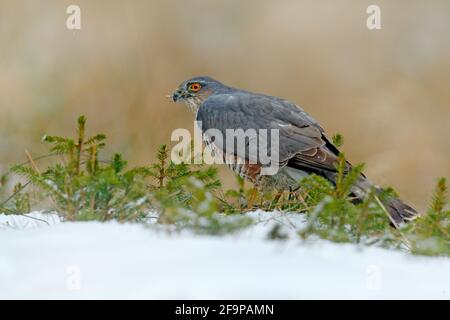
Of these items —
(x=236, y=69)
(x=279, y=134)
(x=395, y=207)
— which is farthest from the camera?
(x=236, y=69)

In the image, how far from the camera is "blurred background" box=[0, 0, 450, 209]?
7738 millimetres

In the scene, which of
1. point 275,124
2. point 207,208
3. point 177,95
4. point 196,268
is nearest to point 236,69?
point 177,95

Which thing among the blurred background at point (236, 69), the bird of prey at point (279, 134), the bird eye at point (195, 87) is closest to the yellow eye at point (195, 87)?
the bird eye at point (195, 87)

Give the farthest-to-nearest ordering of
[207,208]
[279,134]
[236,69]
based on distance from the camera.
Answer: [236,69]
[279,134]
[207,208]

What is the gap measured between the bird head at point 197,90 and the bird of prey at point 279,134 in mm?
407

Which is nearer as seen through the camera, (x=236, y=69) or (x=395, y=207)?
(x=395, y=207)

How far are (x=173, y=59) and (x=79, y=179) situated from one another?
526 cm

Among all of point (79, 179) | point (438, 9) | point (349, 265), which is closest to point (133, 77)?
point (438, 9)

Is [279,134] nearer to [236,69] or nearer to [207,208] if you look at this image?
[207,208]

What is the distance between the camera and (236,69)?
880 cm

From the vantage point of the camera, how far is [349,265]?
8.87ft

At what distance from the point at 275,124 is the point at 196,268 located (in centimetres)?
265

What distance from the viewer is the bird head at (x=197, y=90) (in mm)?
6074

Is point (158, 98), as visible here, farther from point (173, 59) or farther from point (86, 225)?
point (86, 225)
